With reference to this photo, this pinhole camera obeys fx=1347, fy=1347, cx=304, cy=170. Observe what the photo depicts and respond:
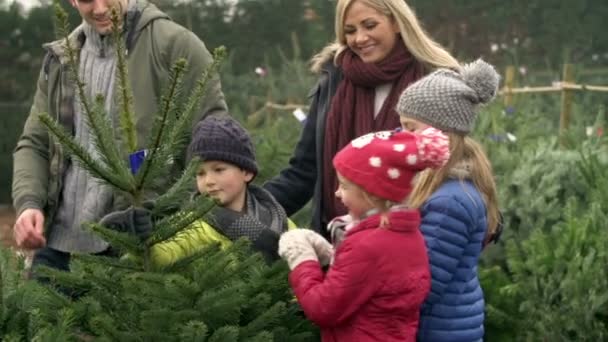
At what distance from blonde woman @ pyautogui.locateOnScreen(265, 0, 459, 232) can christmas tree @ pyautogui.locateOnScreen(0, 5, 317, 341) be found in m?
0.97

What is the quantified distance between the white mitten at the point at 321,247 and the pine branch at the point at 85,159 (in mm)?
644

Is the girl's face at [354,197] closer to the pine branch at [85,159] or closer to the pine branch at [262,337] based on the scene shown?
the pine branch at [262,337]

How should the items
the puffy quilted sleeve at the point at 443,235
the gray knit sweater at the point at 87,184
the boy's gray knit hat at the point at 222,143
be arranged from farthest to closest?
the gray knit sweater at the point at 87,184 → the boy's gray knit hat at the point at 222,143 → the puffy quilted sleeve at the point at 443,235

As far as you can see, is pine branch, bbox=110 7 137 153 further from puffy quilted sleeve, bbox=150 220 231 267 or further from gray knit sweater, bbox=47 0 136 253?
gray knit sweater, bbox=47 0 136 253

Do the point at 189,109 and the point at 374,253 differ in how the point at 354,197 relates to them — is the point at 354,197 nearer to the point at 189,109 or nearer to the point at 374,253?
the point at 374,253

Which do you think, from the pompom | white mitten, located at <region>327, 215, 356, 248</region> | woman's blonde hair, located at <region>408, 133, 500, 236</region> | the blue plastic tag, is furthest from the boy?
the pompom

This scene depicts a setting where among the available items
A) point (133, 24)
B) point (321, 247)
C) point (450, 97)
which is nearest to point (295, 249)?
point (321, 247)

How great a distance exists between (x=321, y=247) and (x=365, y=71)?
0.74m

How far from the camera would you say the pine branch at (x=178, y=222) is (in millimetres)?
3180

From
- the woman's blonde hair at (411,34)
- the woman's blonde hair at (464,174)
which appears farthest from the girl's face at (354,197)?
the woman's blonde hair at (411,34)

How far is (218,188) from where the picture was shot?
3.95 m

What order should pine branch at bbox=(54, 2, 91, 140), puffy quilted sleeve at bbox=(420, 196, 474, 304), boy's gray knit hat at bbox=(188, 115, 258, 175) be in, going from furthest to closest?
boy's gray knit hat at bbox=(188, 115, 258, 175) < puffy quilted sleeve at bbox=(420, 196, 474, 304) < pine branch at bbox=(54, 2, 91, 140)

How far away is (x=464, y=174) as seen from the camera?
3895 millimetres

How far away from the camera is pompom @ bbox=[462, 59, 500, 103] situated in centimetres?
400
